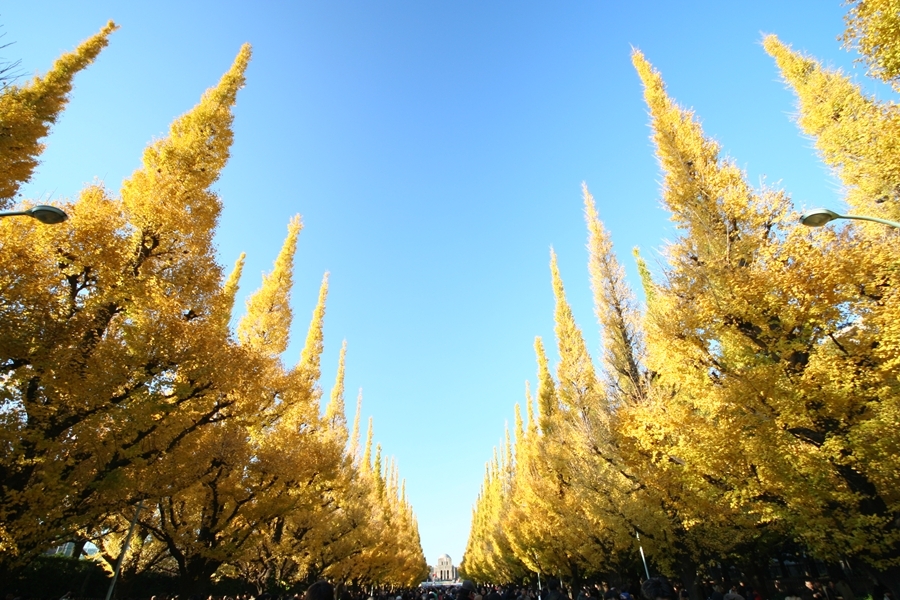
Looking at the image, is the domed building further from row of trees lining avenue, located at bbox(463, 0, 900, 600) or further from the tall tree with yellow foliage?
the tall tree with yellow foliage

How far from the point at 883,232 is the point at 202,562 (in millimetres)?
18182

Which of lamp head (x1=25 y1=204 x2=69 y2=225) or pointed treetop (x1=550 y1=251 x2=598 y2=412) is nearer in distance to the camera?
lamp head (x1=25 y1=204 x2=69 y2=225)

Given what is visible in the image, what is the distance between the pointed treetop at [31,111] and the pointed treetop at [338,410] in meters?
17.8

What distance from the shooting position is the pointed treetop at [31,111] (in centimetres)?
812

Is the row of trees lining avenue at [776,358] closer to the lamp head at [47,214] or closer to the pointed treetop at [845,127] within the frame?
the pointed treetop at [845,127]

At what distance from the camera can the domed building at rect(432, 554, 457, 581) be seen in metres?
149

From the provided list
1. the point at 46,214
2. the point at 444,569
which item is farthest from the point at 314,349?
the point at 444,569

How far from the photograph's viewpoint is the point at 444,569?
15250cm

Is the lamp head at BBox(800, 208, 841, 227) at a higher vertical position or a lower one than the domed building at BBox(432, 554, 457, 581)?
lower

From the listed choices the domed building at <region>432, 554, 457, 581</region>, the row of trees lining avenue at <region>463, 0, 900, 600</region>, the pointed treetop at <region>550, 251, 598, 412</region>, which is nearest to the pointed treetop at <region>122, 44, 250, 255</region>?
the row of trees lining avenue at <region>463, 0, 900, 600</region>

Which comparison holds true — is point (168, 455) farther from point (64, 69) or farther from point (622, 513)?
point (622, 513)

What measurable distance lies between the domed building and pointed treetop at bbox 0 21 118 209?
167 m

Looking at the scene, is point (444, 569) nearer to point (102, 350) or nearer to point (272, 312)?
point (272, 312)

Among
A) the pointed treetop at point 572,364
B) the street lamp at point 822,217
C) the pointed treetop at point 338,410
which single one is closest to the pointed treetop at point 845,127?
the street lamp at point 822,217
